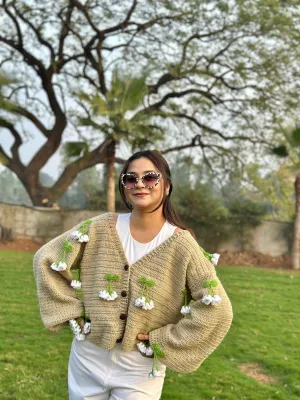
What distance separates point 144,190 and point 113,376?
0.79 m

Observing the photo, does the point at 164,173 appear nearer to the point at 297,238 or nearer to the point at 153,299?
the point at 153,299

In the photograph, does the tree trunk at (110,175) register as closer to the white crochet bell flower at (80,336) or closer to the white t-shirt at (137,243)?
the white t-shirt at (137,243)

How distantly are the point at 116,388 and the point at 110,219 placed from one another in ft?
2.36

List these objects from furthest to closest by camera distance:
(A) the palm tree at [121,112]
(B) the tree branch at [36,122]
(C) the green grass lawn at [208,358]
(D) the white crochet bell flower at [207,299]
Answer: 1. (B) the tree branch at [36,122]
2. (A) the palm tree at [121,112]
3. (C) the green grass lawn at [208,358]
4. (D) the white crochet bell flower at [207,299]

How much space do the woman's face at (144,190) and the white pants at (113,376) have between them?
1.97 feet

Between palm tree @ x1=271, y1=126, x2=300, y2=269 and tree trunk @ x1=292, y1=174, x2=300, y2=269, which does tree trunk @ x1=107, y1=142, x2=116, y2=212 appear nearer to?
palm tree @ x1=271, y1=126, x2=300, y2=269

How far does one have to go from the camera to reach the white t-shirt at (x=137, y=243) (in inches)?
83.1

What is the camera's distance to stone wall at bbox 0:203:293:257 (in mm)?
16281

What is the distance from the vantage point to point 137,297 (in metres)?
2.05

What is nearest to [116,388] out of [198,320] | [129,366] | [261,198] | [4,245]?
[129,366]

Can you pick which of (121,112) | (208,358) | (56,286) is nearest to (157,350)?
(56,286)

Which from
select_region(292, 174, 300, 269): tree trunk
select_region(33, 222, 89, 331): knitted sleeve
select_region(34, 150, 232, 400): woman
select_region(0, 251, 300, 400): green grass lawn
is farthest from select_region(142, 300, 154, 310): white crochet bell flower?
select_region(292, 174, 300, 269): tree trunk

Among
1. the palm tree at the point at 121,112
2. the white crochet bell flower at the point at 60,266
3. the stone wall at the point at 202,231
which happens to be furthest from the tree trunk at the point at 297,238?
the white crochet bell flower at the point at 60,266

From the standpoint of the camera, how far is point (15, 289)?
8492mm
